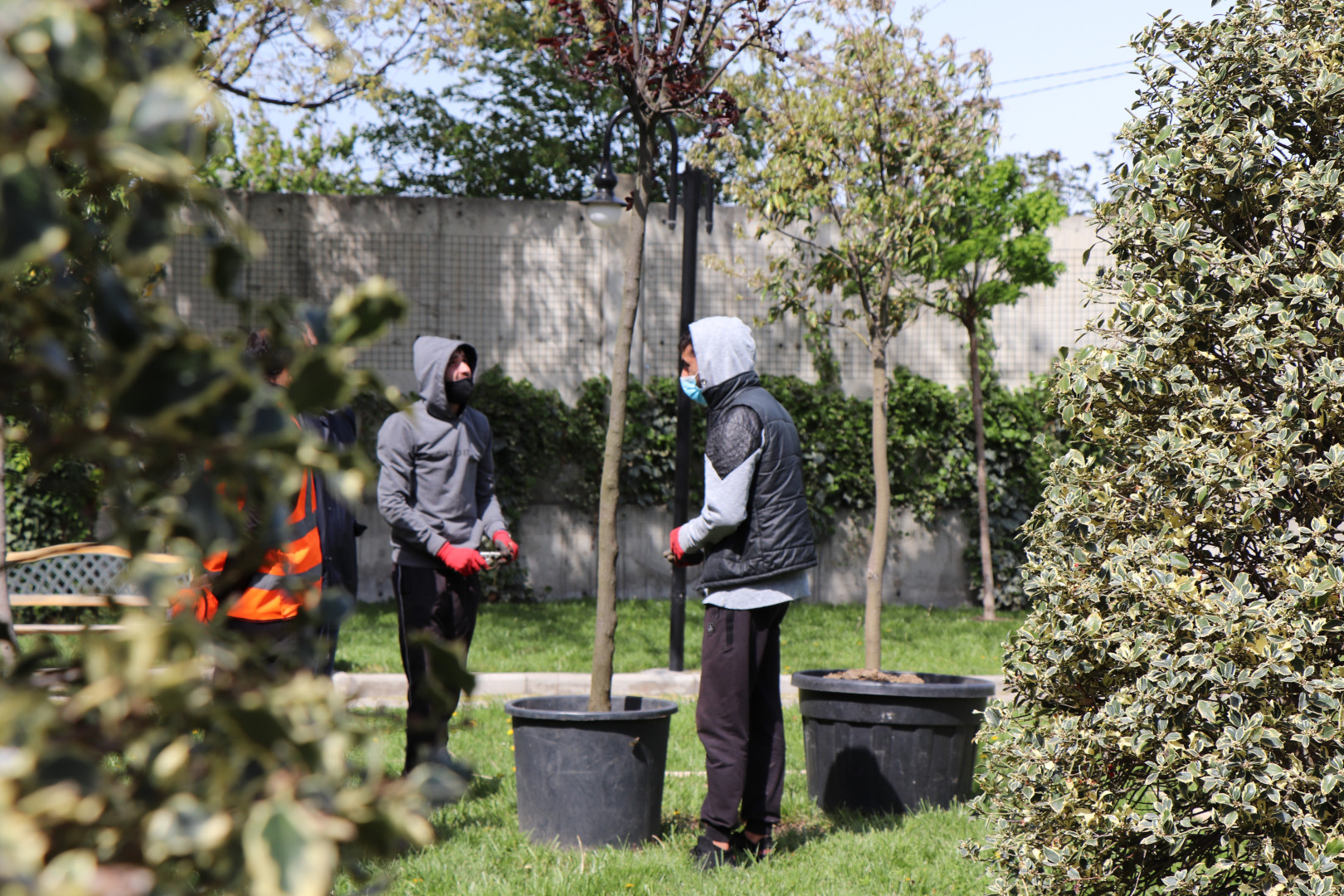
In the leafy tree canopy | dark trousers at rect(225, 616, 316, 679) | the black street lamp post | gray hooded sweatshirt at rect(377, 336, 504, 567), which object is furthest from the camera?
the black street lamp post

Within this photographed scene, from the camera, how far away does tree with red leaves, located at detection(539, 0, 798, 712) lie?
485cm

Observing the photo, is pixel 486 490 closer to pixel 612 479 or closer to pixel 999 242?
pixel 612 479

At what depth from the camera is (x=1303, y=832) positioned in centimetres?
265

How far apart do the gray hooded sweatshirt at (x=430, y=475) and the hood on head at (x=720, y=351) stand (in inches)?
50.3

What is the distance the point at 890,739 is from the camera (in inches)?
210

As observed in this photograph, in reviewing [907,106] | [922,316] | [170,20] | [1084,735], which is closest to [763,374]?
[922,316]

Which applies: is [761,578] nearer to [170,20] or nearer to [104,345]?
[170,20]

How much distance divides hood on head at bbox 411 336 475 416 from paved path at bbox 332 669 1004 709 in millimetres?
3248

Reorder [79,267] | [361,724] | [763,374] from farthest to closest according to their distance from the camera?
[763,374] → [79,267] → [361,724]

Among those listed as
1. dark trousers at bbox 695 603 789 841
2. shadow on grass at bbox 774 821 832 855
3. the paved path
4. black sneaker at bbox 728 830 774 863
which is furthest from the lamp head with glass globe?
black sneaker at bbox 728 830 774 863

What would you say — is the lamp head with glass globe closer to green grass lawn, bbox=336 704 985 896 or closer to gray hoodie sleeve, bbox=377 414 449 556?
gray hoodie sleeve, bbox=377 414 449 556

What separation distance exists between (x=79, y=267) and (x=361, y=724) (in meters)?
0.60

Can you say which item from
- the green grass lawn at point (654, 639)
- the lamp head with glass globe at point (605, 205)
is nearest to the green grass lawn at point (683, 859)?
the green grass lawn at point (654, 639)

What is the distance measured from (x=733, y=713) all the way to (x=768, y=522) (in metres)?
0.76
